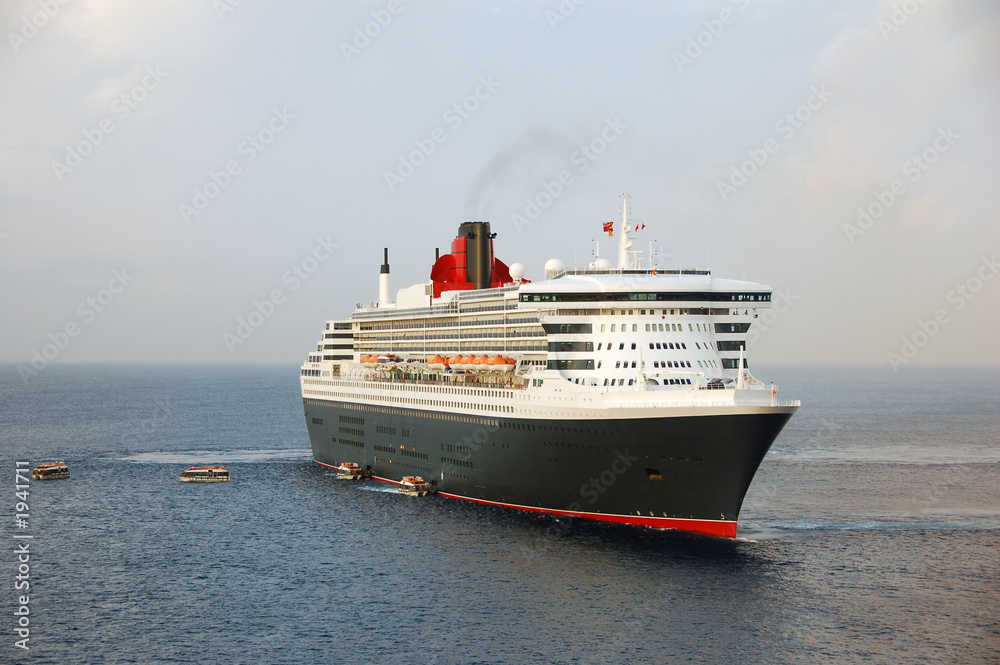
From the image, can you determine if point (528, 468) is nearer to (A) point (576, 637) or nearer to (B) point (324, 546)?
(B) point (324, 546)

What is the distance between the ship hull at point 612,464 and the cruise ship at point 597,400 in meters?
0.06

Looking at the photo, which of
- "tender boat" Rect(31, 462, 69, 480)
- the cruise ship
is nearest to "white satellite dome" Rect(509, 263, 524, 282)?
the cruise ship

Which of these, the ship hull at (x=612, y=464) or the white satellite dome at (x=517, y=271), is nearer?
the ship hull at (x=612, y=464)

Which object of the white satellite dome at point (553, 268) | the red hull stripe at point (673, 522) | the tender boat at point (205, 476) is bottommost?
the tender boat at point (205, 476)

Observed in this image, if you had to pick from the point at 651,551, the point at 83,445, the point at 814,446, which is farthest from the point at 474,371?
the point at 83,445

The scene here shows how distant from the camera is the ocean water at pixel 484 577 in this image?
28531 mm

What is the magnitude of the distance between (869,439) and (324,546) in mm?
59393

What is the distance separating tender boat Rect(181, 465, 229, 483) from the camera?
195ft

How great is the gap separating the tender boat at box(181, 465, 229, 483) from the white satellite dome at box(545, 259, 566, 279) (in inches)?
994

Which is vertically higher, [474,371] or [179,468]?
[474,371]

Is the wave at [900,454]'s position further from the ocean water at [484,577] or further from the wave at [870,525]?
the wave at [870,525]

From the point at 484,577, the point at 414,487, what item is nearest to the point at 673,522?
the point at 484,577

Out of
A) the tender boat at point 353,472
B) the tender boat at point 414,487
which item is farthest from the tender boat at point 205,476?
the tender boat at point 414,487

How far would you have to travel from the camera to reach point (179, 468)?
66.1 metres
